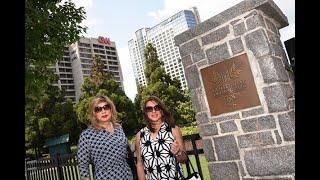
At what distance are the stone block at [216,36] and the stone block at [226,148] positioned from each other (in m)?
1.15

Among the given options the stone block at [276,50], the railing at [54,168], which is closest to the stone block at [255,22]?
the stone block at [276,50]

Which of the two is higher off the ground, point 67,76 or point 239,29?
point 67,76

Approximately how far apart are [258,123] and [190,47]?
127 cm

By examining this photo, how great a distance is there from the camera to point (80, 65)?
343 feet

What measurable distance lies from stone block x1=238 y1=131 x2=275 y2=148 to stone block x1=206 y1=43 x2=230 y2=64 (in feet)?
3.03

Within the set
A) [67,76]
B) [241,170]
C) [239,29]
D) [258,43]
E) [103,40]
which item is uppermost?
[103,40]

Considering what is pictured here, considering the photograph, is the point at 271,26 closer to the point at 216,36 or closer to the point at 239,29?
the point at 239,29

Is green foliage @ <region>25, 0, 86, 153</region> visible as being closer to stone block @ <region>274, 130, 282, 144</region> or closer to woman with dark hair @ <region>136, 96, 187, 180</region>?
woman with dark hair @ <region>136, 96, 187, 180</region>

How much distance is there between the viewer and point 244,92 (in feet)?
11.5

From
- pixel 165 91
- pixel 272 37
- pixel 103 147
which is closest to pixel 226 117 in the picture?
pixel 272 37

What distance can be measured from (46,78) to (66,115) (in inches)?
881

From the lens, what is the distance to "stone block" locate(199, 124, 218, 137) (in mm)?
3831

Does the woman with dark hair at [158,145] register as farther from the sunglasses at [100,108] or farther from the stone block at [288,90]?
the stone block at [288,90]

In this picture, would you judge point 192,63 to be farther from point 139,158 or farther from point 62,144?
point 62,144
